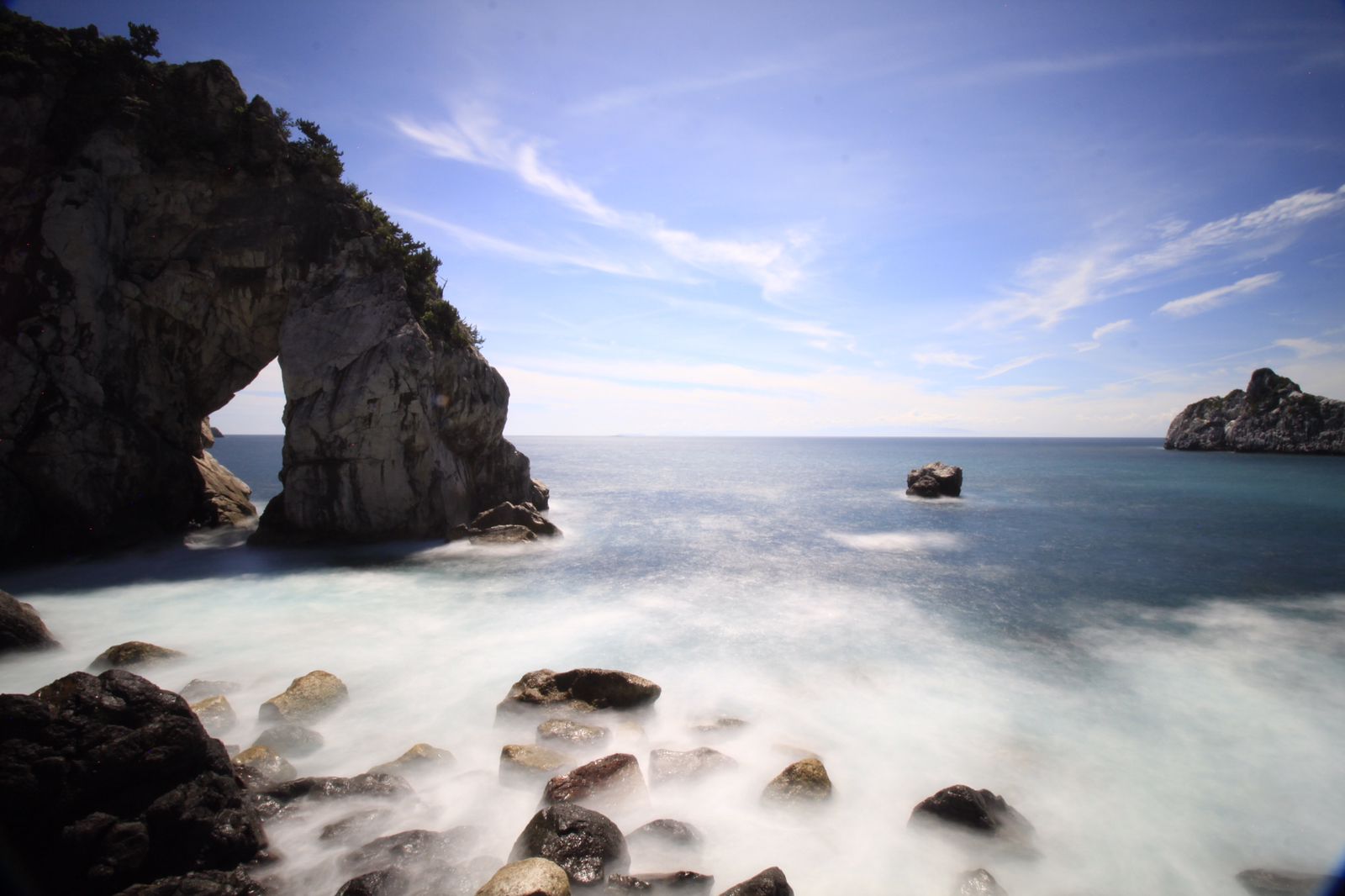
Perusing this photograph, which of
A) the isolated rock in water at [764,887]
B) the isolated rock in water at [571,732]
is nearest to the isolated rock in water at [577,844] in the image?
the isolated rock in water at [764,887]

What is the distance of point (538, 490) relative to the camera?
37.1m

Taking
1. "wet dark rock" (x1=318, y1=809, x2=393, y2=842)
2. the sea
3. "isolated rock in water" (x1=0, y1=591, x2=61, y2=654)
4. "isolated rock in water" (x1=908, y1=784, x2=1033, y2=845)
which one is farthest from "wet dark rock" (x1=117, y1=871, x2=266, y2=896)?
"isolated rock in water" (x1=0, y1=591, x2=61, y2=654)

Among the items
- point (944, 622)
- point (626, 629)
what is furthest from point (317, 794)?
point (944, 622)

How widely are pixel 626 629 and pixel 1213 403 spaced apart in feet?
510

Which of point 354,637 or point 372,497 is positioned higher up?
point 372,497

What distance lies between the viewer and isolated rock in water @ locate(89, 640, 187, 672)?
1198 cm

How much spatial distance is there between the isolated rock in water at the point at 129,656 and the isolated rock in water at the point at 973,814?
598 inches

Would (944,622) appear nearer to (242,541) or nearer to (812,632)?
(812,632)

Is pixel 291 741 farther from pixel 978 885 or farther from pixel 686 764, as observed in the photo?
pixel 978 885

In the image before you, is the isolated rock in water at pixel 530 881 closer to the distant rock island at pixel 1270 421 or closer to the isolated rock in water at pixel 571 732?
the isolated rock in water at pixel 571 732

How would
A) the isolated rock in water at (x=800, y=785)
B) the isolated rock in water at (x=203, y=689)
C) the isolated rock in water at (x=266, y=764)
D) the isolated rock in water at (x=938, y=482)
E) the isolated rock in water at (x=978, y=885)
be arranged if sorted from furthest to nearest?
the isolated rock in water at (x=938, y=482) → the isolated rock in water at (x=203, y=689) → the isolated rock in water at (x=800, y=785) → the isolated rock in water at (x=266, y=764) → the isolated rock in water at (x=978, y=885)

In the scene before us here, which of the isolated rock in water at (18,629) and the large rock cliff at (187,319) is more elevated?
the large rock cliff at (187,319)

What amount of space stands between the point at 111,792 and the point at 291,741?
3.08 m

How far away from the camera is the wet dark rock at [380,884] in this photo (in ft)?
19.6
